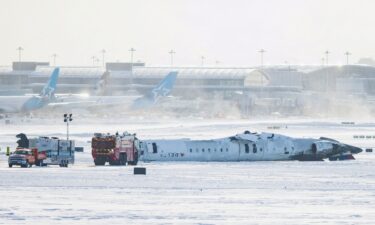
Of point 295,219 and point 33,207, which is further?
point 33,207

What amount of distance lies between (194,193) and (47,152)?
70.3 feet

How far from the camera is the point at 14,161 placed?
70.9 metres

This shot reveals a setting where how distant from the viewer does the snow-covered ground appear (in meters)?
43.5

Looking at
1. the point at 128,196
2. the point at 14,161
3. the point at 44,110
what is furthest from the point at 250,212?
the point at 44,110

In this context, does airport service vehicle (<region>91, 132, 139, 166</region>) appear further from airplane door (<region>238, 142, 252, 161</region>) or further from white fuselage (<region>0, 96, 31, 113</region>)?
white fuselage (<region>0, 96, 31, 113</region>)

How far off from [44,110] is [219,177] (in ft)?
433

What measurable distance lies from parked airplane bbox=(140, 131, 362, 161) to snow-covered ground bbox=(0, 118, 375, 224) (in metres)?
2.08

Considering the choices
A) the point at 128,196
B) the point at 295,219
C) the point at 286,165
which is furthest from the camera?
the point at 286,165

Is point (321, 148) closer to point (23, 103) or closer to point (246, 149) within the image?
point (246, 149)

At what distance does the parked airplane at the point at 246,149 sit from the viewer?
7925 cm

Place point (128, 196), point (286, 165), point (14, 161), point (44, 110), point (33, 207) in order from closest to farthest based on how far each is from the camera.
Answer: point (33, 207)
point (128, 196)
point (14, 161)
point (286, 165)
point (44, 110)

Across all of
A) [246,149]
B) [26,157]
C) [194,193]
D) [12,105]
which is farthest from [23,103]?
[194,193]

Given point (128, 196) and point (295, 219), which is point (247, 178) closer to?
point (128, 196)

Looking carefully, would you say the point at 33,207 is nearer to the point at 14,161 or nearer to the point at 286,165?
the point at 14,161
